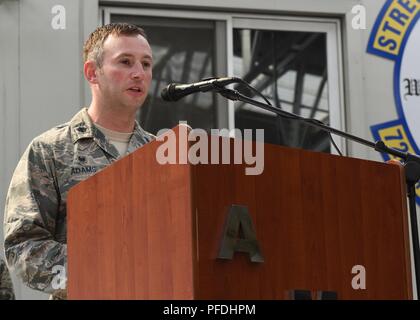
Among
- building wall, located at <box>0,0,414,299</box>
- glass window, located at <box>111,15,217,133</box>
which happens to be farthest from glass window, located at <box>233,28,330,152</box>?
building wall, located at <box>0,0,414,299</box>

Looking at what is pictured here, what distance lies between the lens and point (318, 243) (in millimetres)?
3205

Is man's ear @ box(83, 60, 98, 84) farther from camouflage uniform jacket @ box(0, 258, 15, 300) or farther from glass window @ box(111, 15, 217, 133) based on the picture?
glass window @ box(111, 15, 217, 133)

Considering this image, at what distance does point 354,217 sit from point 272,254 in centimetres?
39

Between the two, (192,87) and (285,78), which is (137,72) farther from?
(285,78)

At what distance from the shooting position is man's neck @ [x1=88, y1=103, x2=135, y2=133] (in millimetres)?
4320

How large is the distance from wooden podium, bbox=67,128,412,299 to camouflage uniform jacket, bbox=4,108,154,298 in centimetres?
36

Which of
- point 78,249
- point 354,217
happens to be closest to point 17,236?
point 78,249

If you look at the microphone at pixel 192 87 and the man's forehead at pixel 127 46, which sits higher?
the man's forehead at pixel 127 46

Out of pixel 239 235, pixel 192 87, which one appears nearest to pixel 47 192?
pixel 192 87

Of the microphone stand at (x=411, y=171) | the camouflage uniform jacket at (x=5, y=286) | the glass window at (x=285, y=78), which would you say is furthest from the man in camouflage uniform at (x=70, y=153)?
the glass window at (x=285, y=78)

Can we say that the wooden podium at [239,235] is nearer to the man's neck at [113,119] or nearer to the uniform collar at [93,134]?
the uniform collar at [93,134]

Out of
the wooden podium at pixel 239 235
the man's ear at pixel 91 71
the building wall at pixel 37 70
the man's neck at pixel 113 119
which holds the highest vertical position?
the building wall at pixel 37 70

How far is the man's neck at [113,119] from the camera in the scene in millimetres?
4320

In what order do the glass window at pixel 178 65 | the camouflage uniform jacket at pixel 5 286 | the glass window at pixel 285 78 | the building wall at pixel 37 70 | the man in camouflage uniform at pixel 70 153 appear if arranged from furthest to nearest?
the glass window at pixel 285 78 → the glass window at pixel 178 65 → the building wall at pixel 37 70 → the camouflage uniform jacket at pixel 5 286 → the man in camouflage uniform at pixel 70 153
